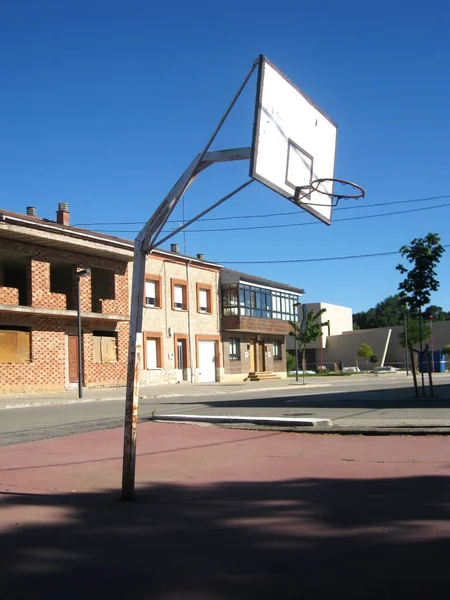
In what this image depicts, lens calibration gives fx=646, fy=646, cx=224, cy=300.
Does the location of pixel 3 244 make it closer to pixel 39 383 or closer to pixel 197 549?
pixel 39 383

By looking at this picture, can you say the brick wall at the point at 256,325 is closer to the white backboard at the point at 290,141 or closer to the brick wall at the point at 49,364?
the brick wall at the point at 49,364

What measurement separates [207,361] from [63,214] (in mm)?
12812

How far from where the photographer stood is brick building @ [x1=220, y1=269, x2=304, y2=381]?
41844 mm

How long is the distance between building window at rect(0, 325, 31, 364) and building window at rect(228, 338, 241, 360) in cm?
1700

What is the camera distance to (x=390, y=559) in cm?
465

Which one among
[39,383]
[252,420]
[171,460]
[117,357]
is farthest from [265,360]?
[171,460]

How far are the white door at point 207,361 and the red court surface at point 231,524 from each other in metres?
29.6

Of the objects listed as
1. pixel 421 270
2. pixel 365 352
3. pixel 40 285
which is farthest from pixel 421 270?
pixel 365 352

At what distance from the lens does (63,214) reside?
34188 millimetres

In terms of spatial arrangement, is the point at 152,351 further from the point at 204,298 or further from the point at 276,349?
the point at 276,349

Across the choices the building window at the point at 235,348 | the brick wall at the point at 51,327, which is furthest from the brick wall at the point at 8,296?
the building window at the point at 235,348

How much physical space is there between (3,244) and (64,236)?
2.89 m

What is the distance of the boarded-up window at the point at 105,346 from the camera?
3178 cm

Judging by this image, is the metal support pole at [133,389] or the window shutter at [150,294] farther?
the window shutter at [150,294]
